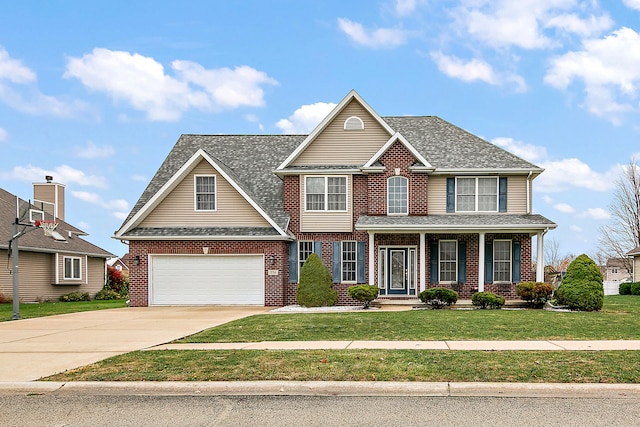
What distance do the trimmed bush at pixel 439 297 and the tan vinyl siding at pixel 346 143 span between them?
6730mm

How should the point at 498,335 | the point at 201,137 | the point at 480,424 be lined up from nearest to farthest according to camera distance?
the point at 480,424
the point at 498,335
the point at 201,137

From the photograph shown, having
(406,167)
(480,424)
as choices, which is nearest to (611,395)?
(480,424)

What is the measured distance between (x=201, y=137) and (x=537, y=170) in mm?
16555

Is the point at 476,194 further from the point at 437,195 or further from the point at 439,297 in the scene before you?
the point at 439,297

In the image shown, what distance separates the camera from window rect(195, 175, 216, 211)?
25250 mm

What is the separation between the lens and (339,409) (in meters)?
7.52

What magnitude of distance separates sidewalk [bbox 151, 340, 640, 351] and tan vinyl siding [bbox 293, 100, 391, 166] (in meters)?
14.3

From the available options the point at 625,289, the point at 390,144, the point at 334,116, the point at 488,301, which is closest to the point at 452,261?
the point at 488,301

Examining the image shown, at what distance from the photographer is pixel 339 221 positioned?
25.5 meters

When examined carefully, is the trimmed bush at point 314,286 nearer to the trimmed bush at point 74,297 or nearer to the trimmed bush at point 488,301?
the trimmed bush at point 488,301

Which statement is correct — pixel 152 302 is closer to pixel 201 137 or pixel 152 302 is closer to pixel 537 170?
pixel 201 137

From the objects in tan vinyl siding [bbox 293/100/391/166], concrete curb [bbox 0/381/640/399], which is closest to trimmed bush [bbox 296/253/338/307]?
tan vinyl siding [bbox 293/100/391/166]

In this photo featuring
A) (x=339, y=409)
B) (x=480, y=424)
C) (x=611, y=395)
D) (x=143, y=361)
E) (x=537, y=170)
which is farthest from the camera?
(x=537, y=170)

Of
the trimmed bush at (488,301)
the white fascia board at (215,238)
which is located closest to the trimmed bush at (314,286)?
the white fascia board at (215,238)
